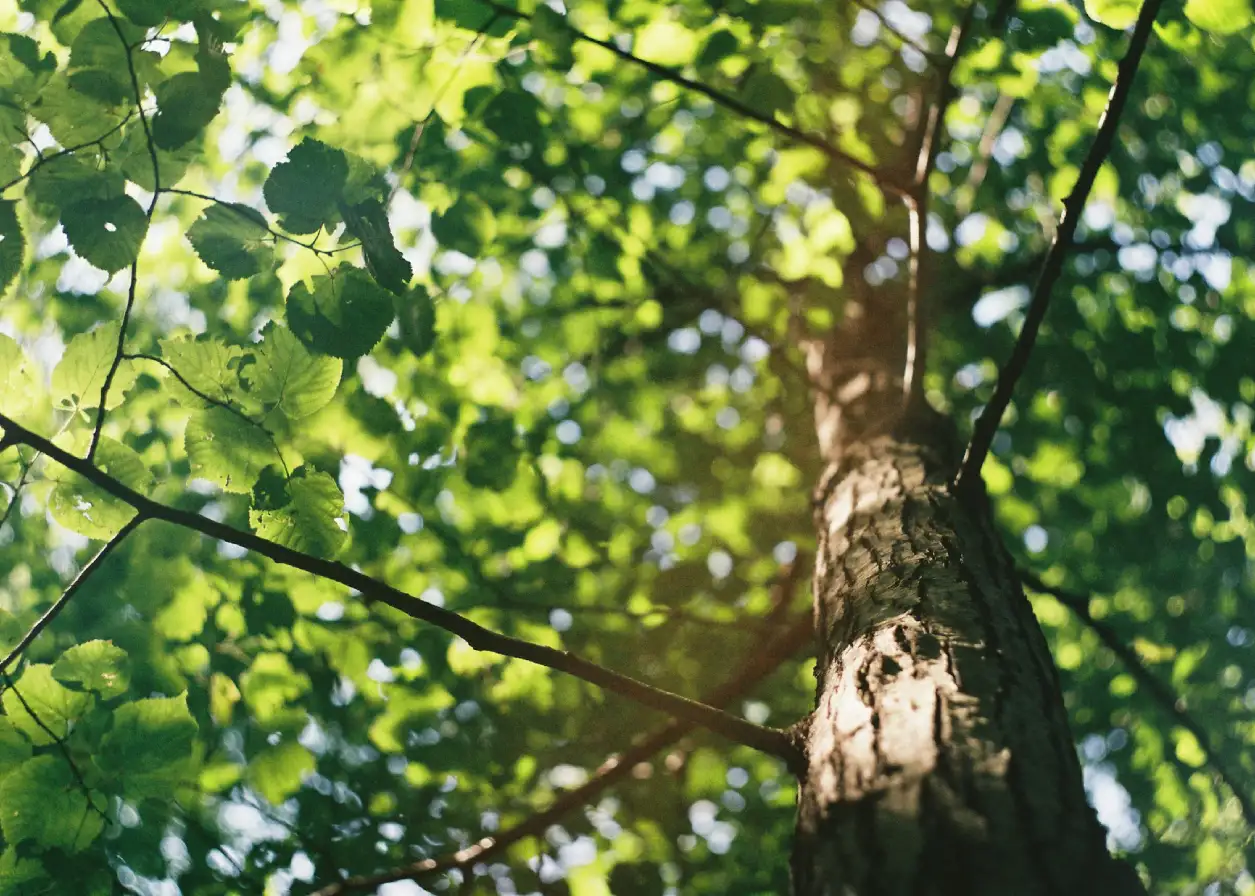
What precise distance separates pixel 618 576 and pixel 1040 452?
2.11 m

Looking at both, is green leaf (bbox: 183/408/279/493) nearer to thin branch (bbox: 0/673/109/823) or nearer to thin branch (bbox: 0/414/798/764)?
thin branch (bbox: 0/414/798/764)

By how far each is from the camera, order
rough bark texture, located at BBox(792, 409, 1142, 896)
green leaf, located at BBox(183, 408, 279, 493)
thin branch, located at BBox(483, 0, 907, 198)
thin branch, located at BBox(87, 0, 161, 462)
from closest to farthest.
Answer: rough bark texture, located at BBox(792, 409, 1142, 896) < thin branch, located at BBox(87, 0, 161, 462) < green leaf, located at BBox(183, 408, 279, 493) < thin branch, located at BBox(483, 0, 907, 198)

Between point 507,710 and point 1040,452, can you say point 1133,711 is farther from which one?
point 507,710

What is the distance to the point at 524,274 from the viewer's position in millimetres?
3801

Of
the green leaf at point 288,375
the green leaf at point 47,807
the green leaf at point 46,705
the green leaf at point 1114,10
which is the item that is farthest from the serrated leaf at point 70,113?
the green leaf at point 1114,10

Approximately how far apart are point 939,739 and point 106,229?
1555 millimetres

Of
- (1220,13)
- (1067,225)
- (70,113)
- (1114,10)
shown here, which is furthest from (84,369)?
(1220,13)

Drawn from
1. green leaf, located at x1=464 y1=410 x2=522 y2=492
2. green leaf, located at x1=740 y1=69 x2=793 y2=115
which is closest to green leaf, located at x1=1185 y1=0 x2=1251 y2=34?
green leaf, located at x1=740 y1=69 x2=793 y2=115

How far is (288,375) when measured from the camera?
55.4 inches

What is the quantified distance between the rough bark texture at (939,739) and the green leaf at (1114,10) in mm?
1050

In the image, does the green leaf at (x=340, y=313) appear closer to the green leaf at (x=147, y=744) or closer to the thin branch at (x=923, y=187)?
the green leaf at (x=147, y=744)

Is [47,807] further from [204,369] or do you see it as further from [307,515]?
[204,369]

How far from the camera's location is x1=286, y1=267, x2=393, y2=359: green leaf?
1.38 metres

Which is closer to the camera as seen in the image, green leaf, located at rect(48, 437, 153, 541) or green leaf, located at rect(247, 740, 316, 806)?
green leaf, located at rect(48, 437, 153, 541)
